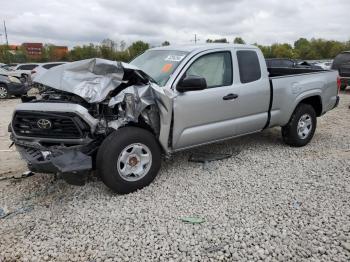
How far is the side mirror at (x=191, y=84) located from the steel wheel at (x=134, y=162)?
0.90 m

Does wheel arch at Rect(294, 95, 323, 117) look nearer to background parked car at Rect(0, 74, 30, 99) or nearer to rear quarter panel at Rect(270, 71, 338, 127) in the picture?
rear quarter panel at Rect(270, 71, 338, 127)

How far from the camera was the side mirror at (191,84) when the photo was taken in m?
4.33

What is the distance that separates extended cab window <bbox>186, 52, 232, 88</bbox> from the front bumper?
1.75 metres

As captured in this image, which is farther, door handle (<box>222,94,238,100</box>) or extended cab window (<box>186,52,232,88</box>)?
door handle (<box>222,94,238,100</box>)

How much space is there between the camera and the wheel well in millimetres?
6234

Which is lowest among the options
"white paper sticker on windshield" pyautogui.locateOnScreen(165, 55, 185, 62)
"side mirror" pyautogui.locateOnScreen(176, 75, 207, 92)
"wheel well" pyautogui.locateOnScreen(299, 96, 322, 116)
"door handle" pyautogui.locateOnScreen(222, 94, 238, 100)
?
"wheel well" pyautogui.locateOnScreen(299, 96, 322, 116)

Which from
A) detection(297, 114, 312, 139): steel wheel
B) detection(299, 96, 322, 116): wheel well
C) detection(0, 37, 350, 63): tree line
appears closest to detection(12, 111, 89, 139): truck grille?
detection(297, 114, 312, 139): steel wheel

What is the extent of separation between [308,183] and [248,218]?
1.34m

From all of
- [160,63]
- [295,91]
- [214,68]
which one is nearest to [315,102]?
[295,91]

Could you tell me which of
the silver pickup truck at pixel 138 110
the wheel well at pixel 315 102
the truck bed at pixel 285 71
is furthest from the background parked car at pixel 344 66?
the silver pickup truck at pixel 138 110

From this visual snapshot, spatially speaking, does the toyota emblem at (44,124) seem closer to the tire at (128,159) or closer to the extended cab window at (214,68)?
the tire at (128,159)

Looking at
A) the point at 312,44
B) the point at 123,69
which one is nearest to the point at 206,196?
the point at 123,69

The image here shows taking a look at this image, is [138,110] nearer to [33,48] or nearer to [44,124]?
[44,124]

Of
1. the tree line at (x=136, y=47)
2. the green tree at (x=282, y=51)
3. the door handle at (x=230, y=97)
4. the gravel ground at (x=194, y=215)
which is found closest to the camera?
the gravel ground at (x=194, y=215)
